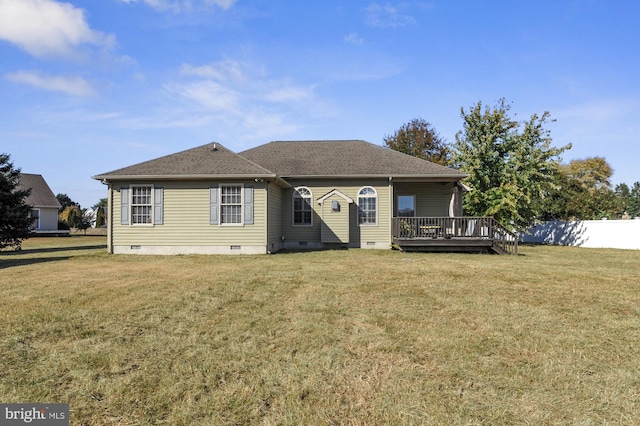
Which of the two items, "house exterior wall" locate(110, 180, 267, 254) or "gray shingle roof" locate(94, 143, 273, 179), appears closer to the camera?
"gray shingle roof" locate(94, 143, 273, 179)

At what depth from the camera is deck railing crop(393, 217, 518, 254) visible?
46.9ft

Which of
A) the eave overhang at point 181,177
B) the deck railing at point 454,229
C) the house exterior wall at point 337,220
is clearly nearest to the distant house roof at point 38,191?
the eave overhang at point 181,177

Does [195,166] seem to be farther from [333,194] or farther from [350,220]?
[350,220]

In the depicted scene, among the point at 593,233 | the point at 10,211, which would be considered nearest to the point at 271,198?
the point at 10,211

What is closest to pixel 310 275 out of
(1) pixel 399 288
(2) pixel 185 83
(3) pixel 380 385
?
(1) pixel 399 288

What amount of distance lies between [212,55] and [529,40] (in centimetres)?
1097

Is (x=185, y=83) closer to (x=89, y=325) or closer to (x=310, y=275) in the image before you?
(x=310, y=275)

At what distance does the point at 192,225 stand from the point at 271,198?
3.42 metres

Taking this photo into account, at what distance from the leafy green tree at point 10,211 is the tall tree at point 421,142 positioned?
102ft

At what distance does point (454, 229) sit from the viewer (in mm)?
14719

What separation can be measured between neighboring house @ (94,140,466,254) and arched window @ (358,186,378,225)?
47 mm

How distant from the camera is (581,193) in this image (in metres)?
30.4

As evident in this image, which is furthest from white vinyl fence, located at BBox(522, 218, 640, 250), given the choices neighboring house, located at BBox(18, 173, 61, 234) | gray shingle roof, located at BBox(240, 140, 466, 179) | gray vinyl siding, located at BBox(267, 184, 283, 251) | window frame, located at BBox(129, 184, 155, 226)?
neighboring house, located at BBox(18, 173, 61, 234)

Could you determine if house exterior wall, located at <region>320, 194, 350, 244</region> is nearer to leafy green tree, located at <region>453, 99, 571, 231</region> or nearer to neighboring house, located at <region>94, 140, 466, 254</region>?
neighboring house, located at <region>94, 140, 466, 254</region>
